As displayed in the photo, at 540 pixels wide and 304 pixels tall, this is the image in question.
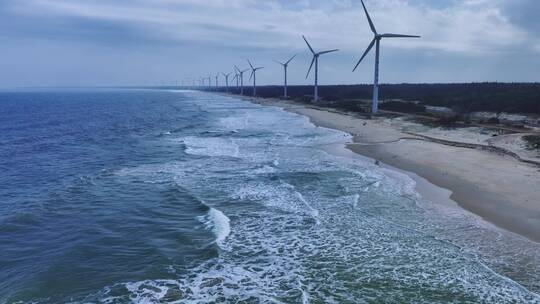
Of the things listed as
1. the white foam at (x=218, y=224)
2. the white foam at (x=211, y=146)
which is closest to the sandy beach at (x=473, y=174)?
the white foam at (x=218, y=224)

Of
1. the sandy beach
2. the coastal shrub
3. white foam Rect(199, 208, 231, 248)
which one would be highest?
the coastal shrub

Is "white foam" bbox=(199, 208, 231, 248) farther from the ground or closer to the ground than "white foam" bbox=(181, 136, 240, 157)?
farther from the ground

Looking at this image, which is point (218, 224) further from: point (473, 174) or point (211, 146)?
point (211, 146)

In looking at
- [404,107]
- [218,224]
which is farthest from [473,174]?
[404,107]

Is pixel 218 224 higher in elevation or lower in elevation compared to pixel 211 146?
higher

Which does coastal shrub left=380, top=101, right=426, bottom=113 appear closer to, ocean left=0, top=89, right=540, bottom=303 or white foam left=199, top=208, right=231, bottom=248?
ocean left=0, top=89, right=540, bottom=303

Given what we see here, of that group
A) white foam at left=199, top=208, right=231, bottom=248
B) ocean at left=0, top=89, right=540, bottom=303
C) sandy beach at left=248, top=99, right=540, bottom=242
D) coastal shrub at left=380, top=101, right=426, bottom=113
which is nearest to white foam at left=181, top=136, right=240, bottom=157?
ocean at left=0, top=89, right=540, bottom=303

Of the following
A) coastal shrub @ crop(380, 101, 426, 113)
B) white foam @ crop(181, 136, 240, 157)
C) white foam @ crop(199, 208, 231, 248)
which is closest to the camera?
white foam @ crop(199, 208, 231, 248)
